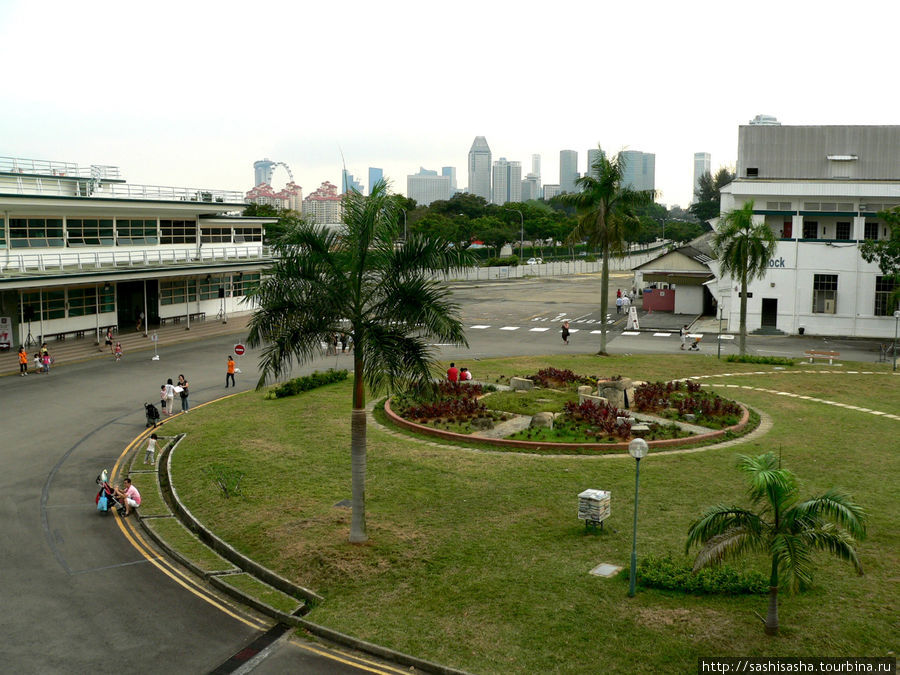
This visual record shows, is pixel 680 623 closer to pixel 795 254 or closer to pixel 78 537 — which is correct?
pixel 78 537

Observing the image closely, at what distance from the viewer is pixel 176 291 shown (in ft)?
189

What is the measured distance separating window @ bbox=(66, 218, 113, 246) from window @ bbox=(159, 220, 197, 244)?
5280 millimetres

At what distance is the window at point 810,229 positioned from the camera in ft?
185

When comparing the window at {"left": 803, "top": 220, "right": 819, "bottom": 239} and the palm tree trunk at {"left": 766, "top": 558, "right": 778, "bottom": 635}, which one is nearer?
the palm tree trunk at {"left": 766, "top": 558, "right": 778, "bottom": 635}

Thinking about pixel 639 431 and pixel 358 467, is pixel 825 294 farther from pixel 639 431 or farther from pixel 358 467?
pixel 358 467

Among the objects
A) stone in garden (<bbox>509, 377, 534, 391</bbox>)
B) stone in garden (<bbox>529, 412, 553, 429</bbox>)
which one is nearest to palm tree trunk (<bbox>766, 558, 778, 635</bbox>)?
stone in garden (<bbox>529, 412, 553, 429</bbox>)

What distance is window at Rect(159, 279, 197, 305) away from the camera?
56.1 metres

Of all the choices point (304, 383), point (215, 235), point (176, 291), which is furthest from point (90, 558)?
point (215, 235)

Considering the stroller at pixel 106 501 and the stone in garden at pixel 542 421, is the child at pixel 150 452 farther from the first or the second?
the stone in garden at pixel 542 421

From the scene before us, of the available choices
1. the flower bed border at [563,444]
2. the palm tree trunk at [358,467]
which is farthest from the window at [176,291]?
the palm tree trunk at [358,467]

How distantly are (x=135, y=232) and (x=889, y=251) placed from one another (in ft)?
157

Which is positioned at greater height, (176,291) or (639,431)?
(176,291)

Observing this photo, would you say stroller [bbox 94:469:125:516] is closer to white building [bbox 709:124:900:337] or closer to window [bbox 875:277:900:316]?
white building [bbox 709:124:900:337]

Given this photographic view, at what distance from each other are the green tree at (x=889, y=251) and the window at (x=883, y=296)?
5.54 ft
